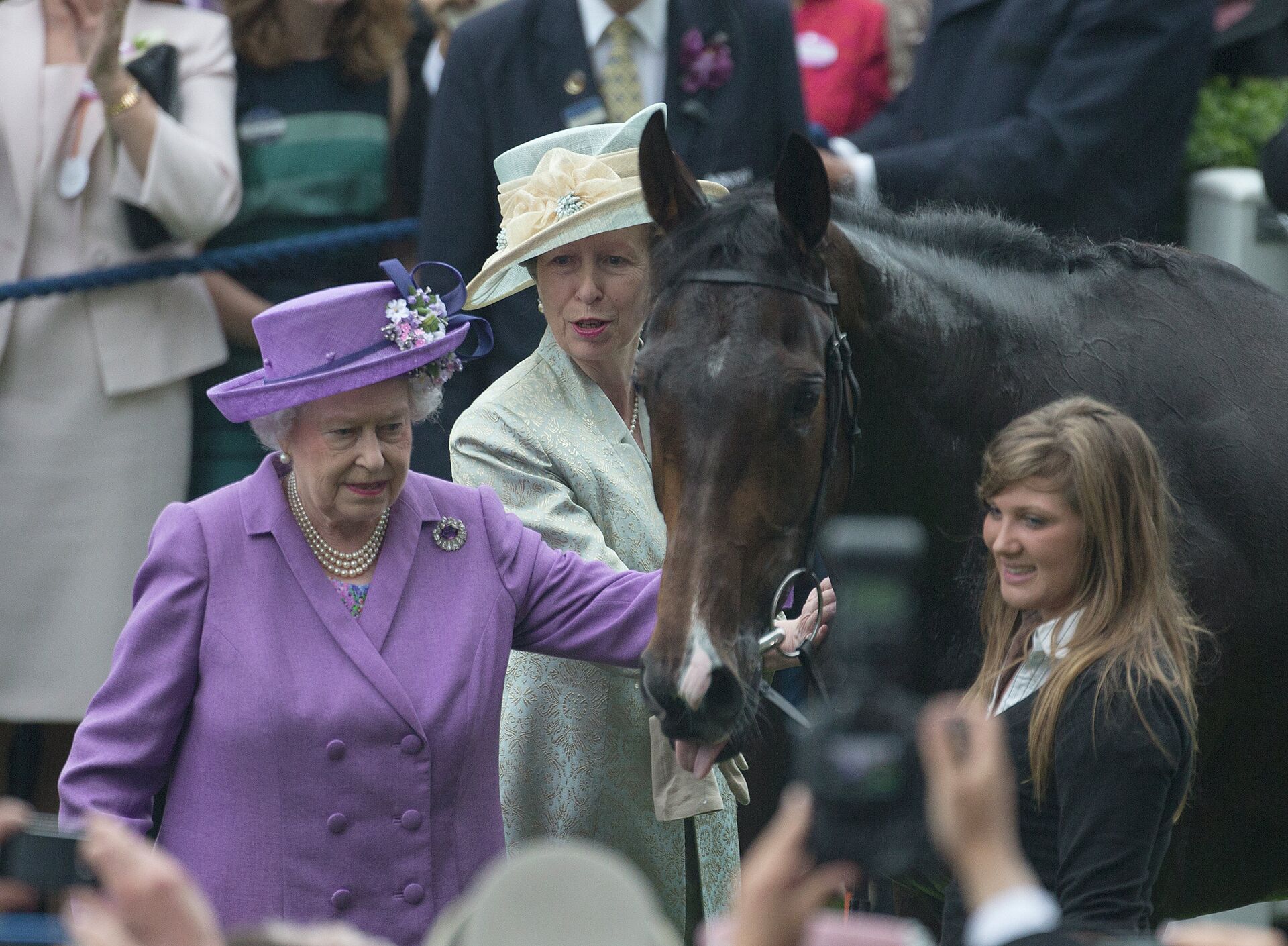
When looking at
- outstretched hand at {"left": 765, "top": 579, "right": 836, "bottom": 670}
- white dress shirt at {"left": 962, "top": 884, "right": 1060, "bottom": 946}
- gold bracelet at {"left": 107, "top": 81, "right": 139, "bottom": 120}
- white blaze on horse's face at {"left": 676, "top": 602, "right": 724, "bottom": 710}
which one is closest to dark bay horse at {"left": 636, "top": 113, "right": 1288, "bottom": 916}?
white blaze on horse's face at {"left": 676, "top": 602, "right": 724, "bottom": 710}

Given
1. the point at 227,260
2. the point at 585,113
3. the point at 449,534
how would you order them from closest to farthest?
the point at 449,534, the point at 585,113, the point at 227,260

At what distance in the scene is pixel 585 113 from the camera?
518cm

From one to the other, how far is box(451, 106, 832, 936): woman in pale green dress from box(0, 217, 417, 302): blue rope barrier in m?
1.81

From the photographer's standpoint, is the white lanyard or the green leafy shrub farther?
the green leafy shrub

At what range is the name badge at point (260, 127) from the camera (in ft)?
18.2

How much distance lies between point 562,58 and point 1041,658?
9.39 ft

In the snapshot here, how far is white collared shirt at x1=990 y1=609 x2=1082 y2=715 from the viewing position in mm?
2957

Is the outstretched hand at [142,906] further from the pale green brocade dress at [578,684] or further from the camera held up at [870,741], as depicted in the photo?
the pale green brocade dress at [578,684]

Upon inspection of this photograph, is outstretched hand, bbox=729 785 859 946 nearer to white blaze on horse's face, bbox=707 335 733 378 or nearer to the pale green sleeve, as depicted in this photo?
white blaze on horse's face, bbox=707 335 733 378

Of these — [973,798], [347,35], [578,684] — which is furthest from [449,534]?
[347,35]

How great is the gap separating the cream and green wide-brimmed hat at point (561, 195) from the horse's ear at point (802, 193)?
293 mm

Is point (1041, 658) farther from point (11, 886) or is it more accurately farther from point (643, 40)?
point (643, 40)

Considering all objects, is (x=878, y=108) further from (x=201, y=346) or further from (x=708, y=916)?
(x=708, y=916)

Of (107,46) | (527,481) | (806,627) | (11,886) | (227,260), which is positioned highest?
(11,886)
